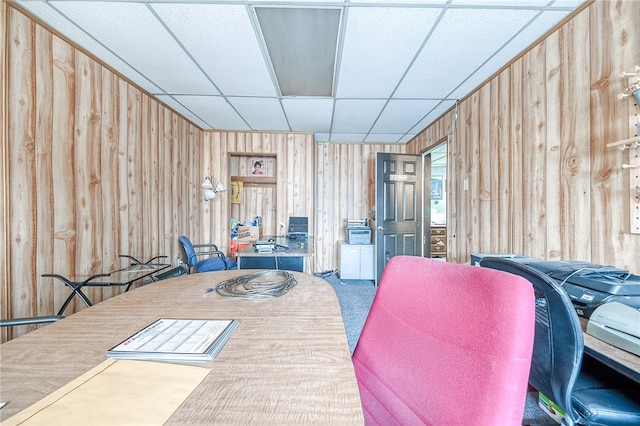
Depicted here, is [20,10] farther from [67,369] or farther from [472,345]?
[472,345]

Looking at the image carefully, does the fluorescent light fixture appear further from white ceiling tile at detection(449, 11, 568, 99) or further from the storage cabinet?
the storage cabinet

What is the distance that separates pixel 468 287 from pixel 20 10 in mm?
3059

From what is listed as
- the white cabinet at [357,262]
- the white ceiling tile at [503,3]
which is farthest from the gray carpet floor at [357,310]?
the white ceiling tile at [503,3]

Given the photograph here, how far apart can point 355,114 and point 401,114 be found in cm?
63

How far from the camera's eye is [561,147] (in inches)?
65.5

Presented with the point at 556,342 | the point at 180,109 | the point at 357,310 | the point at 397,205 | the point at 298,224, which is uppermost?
the point at 180,109

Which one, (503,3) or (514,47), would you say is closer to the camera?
(503,3)

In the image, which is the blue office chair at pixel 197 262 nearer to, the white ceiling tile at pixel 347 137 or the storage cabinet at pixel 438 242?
the white ceiling tile at pixel 347 137

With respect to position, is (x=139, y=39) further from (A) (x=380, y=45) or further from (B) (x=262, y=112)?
(A) (x=380, y=45)

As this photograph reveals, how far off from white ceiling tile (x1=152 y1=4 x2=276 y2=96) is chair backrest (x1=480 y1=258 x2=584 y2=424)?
227 cm

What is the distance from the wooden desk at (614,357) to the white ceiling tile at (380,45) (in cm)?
200

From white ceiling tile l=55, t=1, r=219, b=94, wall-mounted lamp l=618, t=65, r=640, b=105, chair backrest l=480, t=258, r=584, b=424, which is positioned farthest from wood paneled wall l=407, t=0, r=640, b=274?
white ceiling tile l=55, t=1, r=219, b=94

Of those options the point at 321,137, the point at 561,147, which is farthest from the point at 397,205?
the point at 561,147

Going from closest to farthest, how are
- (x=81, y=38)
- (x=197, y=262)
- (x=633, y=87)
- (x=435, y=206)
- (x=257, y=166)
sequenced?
(x=633, y=87)
(x=81, y=38)
(x=197, y=262)
(x=257, y=166)
(x=435, y=206)
